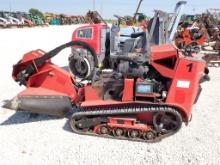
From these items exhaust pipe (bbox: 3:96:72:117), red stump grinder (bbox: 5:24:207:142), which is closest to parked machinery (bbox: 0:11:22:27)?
red stump grinder (bbox: 5:24:207:142)

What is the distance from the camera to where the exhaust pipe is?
18.9ft

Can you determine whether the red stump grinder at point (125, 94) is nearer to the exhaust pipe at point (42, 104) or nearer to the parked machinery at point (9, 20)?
the exhaust pipe at point (42, 104)

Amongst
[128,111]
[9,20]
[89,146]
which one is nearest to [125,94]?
[128,111]

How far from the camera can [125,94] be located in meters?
5.42

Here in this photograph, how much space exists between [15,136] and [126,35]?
22.3 feet

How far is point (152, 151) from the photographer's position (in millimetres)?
5047

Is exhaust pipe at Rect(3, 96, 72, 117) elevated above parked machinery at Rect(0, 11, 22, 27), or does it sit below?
above

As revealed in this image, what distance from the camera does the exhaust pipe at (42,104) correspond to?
575 centimetres

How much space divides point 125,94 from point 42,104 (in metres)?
1.50

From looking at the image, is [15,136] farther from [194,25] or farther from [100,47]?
[194,25]

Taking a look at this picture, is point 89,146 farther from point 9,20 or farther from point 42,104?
point 9,20

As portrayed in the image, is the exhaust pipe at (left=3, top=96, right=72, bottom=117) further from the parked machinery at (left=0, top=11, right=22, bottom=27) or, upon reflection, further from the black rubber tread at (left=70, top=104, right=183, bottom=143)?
the parked machinery at (left=0, top=11, right=22, bottom=27)

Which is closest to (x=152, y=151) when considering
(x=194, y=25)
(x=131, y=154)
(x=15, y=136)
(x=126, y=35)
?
(x=131, y=154)

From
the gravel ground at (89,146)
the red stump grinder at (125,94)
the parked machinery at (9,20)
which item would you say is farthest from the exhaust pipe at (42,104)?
the parked machinery at (9,20)
